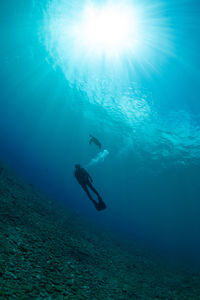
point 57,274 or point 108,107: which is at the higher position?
point 108,107

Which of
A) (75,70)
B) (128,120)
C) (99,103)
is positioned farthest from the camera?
(128,120)

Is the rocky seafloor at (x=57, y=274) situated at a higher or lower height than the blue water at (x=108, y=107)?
lower

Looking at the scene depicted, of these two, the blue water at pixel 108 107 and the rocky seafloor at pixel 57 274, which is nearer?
the rocky seafloor at pixel 57 274

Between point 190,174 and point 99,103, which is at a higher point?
point 190,174

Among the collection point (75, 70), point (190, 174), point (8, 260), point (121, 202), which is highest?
point (121, 202)

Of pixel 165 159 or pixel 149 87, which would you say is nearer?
pixel 149 87

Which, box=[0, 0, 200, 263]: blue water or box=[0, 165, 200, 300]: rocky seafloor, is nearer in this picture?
box=[0, 165, 200, 300]: rocky seafloor

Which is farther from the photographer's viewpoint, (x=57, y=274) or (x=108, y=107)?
(x=108, y=107)

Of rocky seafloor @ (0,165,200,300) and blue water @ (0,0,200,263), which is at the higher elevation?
blue water @ (0,0,200,263)

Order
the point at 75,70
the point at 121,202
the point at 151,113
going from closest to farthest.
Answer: the point at 75,70 < the point at 151,113 < the point at 121,202

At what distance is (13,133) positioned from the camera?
71.4m

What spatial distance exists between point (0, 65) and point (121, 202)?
8821cm

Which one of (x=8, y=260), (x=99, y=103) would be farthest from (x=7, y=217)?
(x=99, y=103)

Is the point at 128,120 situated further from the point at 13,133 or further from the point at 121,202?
the point at 121,202
